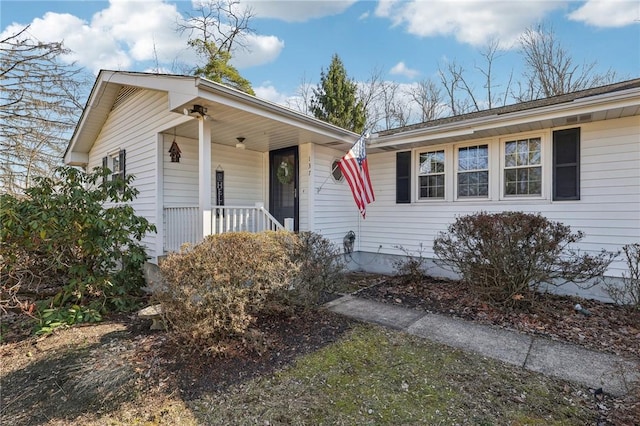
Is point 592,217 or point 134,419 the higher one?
point 592,217

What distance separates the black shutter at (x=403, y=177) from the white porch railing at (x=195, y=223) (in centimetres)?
315

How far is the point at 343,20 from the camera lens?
10180 mm

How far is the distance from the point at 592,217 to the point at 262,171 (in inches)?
263

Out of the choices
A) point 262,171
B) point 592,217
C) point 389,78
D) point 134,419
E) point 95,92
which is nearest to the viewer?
point 134,419

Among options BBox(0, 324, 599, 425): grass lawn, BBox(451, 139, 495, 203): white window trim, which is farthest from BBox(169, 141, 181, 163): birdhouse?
BBox(451, 139, 495, 203): white window trim

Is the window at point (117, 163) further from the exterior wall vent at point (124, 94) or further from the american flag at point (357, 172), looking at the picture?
the american flag at point (357, 172)

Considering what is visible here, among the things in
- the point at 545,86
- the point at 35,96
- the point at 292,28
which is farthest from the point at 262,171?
the point at 545,86

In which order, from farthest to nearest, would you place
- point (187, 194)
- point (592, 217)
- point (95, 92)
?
point (95, 92), point (187, 194), point (592, 217)

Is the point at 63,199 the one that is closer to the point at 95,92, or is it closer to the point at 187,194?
the point at 187,194

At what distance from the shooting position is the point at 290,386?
9.15ft

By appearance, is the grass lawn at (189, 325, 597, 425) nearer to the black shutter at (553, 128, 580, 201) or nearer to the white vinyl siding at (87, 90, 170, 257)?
the black shutter at (553, 128, 580, 201)

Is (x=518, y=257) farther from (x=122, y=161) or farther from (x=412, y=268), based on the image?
(x=122, y=161)

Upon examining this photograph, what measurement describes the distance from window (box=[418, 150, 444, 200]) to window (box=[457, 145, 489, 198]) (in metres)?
0.40

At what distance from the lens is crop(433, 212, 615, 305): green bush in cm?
438
